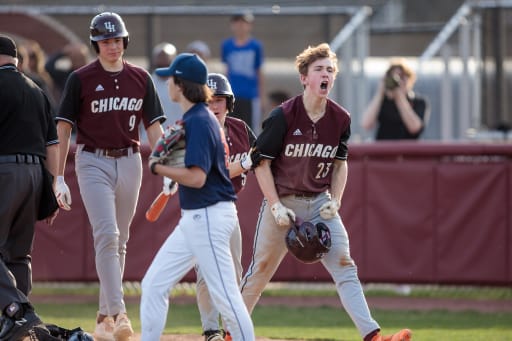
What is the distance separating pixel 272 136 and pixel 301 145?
22cm

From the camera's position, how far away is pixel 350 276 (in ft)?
26.0

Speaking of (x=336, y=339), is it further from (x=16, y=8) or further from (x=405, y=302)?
(x=16, y=8)

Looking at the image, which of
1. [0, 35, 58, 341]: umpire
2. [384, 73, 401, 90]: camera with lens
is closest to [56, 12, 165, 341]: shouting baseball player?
[0, 35, 58, 341]: umpire

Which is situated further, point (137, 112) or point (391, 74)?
point (391, 74)

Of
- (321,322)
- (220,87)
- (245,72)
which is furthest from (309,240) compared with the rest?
(245,72)

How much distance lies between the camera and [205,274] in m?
6.96

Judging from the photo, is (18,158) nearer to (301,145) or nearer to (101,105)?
(101,105)

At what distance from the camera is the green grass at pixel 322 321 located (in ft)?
32.2

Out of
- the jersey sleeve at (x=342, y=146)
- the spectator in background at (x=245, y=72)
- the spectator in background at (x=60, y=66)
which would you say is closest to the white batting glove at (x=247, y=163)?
the jersey sleeve at (x=342, y=146)

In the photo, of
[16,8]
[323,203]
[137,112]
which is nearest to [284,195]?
[323,203]

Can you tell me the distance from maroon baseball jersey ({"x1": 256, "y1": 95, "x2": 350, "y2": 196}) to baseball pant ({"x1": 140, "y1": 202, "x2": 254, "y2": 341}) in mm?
1151

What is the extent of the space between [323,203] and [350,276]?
0.56m

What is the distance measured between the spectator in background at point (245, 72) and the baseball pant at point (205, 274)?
6843 millimetres

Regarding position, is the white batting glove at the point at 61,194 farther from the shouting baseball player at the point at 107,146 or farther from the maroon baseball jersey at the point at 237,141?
the maroon baseball jersey at the point at 237,141
